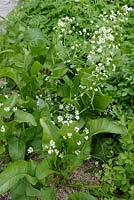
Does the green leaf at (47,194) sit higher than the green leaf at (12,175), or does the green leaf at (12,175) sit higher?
the green leaf at (12,175)

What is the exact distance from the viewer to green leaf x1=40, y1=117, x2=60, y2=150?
9.96 feet

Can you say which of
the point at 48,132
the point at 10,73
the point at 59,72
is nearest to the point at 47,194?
the point at 48,132

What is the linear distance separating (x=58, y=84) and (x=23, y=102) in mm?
444

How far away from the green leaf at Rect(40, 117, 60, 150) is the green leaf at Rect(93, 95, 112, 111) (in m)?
0.45

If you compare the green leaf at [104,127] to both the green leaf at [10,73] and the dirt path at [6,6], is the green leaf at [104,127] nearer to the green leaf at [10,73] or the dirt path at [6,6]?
the green leaf at [10,73]

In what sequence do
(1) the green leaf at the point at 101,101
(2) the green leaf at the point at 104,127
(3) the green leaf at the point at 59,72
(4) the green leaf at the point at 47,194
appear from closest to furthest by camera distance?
(4) the green leaf at the point at 47,194, (2) the green leaf at the point at 104,127, (1) the green leaf at the point at 101,101, (3) the green leaf at the point at 59,72

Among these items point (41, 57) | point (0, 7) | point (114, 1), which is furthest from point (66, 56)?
point (0, 7)

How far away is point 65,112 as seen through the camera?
3518mm

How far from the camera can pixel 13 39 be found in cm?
438

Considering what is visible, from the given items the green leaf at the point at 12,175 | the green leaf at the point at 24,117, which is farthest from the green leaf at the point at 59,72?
the green leaf at the point at 12,175

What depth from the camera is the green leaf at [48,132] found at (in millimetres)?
3037

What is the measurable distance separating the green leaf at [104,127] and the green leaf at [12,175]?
52 centimetres

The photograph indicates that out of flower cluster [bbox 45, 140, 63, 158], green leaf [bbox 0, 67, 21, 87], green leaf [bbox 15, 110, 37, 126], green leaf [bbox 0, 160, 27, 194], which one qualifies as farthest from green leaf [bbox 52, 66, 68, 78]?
green leaf [bbox 0, 160, 27, 194]

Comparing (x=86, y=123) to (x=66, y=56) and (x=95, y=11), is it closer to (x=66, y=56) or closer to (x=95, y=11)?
(x=66, y=56)
